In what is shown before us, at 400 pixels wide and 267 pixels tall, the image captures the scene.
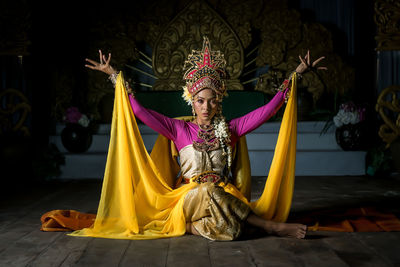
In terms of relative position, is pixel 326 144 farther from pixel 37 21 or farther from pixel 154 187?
pixel 37 21

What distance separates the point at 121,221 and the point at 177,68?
14.1ft

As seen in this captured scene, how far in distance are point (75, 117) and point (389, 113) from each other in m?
4.06

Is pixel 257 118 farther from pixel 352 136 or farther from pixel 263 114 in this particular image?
pixel 352 136

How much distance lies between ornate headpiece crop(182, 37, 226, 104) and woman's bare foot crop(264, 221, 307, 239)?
853mm

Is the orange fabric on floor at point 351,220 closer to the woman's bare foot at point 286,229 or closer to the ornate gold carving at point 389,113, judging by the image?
the woman's bare foot at point 286,229

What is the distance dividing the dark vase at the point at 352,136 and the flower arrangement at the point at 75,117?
321 centimetres

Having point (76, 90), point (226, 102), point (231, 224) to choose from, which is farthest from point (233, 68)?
point (231, 224)

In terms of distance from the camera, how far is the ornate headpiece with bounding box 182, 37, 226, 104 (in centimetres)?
278

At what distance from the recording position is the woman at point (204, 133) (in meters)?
2.65

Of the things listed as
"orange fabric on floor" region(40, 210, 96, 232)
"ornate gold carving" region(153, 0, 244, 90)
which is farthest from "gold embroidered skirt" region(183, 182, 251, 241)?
"ornate gold carving" region(153, 0, 244, 90)

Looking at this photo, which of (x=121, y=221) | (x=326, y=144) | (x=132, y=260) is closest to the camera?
(x=132, y=260)

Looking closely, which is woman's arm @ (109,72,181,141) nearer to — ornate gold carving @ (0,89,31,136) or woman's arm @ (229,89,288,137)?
woman's arm @ (229,89,288,137)

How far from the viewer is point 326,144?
581 centimetres

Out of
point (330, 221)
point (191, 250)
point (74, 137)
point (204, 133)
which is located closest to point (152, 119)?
point (204, 133)
